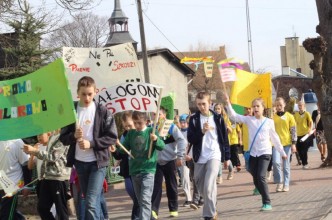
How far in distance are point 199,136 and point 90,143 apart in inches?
96.2

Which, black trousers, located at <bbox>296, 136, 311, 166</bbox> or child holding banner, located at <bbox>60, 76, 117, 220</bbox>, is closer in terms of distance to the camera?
child holding banner, located at <bbox>60, 76, 117, 220</bbox>

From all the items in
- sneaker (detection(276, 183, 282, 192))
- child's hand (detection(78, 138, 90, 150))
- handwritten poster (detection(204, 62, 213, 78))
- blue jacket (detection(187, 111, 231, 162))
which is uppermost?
handwritten poster (detection(204, 62, 213, 78))

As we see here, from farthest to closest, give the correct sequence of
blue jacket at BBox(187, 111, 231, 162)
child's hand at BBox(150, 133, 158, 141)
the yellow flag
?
the yellow flag < blue jacket at BBox(187, 111, 231, 162) < child's hand at BBox(150, 133, 158, 141)

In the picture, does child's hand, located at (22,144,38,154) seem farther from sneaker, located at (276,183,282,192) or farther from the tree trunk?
the tree trunk

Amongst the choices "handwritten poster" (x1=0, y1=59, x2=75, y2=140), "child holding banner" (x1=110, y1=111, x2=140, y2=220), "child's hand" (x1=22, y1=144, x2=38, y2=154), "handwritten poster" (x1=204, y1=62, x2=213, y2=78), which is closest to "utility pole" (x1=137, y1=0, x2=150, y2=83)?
"handwritten poster" (x1=204, y1=62, x2=213, y2=78)

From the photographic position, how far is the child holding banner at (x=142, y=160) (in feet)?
27.3

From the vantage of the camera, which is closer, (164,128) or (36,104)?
(36,104)

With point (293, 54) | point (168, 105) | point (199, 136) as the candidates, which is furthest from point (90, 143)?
point (293, 54)

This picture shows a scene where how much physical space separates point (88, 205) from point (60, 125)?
35.0 inches

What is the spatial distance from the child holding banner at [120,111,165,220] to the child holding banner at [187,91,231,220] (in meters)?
0.69

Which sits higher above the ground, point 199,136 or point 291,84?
point 199,136

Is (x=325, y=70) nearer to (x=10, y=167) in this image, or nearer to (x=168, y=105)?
(x=168, y=105)

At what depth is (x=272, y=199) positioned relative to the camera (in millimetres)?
11219

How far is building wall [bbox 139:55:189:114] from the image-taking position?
139 ft
